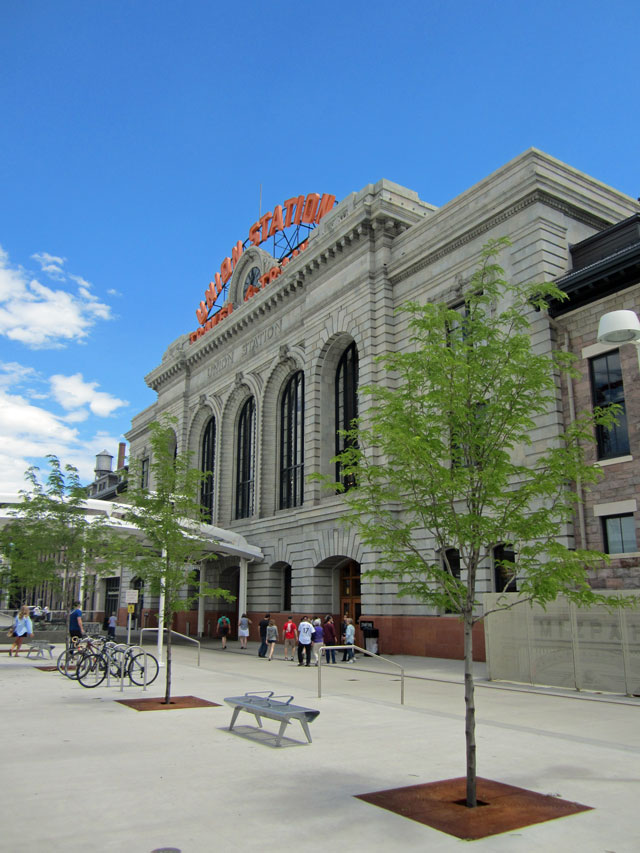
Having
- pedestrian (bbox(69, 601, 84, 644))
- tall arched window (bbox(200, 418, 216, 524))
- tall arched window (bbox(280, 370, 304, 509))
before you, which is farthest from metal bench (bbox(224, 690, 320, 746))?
tall arched window (bbox(200, 418, 216, 524))

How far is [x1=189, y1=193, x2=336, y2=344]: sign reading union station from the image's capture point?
38.8 m

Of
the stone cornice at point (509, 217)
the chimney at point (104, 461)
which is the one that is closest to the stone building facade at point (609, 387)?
the stone cornice at point (509, 217)

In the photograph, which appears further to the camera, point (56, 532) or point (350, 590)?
point (350, 590)

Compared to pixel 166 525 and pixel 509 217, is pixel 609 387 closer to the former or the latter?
pixel 509 217

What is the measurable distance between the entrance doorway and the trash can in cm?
447

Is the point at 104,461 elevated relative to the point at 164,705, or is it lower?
elevated

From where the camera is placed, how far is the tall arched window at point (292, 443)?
1486 inches

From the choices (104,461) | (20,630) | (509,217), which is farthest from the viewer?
(104,461)

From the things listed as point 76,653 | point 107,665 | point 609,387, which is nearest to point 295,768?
point 107,665

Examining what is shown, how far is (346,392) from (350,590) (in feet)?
30.4

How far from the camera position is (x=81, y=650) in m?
18.7

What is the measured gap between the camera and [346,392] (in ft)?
114

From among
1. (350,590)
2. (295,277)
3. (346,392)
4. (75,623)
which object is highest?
(295,277)

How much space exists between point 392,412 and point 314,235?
29.0m
